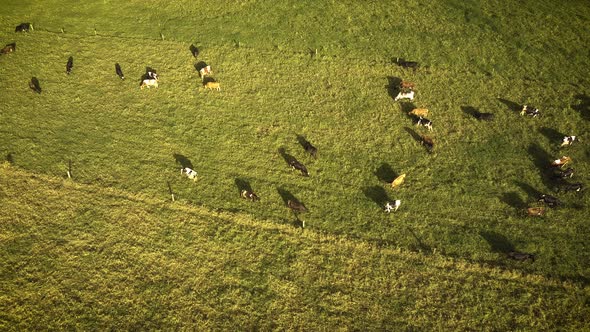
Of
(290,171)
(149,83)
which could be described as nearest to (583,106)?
(290,171)

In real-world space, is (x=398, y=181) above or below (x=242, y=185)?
above

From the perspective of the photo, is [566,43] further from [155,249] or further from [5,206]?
[5,206]

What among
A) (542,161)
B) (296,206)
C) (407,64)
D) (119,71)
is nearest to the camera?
(296,206)

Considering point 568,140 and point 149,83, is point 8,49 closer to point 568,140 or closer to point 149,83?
point 149,83

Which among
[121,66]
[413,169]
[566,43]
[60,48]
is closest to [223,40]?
[121,66]

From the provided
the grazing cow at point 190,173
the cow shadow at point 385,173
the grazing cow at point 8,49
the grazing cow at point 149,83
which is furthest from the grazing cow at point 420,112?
the grazing cow at point 8,49

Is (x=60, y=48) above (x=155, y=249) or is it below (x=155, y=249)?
above
